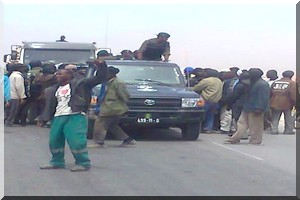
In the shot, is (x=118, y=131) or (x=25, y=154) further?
(x=118, y=131)

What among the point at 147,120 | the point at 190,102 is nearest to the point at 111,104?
the point at 147,120

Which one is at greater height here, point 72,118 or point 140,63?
point 140,63

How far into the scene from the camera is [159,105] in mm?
12812

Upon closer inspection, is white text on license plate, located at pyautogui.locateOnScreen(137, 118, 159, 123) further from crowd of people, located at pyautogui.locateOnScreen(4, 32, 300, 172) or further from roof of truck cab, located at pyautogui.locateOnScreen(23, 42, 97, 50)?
roof of truck cab, located at pyautogui.locateOnScreen(23, 42, 97, 50)

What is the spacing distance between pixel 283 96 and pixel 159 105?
4.24 metres

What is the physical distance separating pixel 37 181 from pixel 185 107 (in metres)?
5.16

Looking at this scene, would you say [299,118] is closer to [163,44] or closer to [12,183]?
[163,44]

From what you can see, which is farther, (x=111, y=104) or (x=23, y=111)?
(x=23, y=111)

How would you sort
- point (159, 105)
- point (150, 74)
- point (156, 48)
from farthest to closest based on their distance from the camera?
point (156, 48), point (150, 74), point (159, 105)

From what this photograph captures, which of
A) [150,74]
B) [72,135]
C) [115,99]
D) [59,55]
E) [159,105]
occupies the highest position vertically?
[59,55]

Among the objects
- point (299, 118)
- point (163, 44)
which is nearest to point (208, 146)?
point (163, 44)

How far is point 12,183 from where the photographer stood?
8.30m

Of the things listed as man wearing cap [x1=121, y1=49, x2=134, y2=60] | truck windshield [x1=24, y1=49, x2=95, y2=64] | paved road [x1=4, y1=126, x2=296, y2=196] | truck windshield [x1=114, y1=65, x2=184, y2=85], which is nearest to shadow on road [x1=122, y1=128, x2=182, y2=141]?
paved road [x1=4, y1=126, x2=296, y2=196]

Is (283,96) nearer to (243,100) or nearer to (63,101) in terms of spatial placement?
(243,100)
